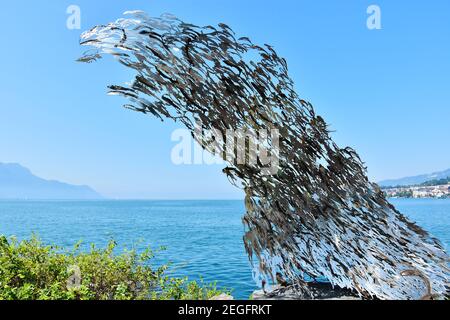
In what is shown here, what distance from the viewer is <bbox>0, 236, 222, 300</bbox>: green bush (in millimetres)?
4781

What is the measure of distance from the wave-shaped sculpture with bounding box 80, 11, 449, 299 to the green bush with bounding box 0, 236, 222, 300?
4.82 feet

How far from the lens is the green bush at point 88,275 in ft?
15.7

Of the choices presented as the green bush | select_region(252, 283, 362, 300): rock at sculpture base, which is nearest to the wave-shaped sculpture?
select_region(252, 283, 362, 300): rock at sculpture base

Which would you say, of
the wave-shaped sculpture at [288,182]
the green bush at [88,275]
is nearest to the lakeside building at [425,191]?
the wave-shaped sculpture at [288,182]

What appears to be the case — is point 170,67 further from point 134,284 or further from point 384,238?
point 384,238

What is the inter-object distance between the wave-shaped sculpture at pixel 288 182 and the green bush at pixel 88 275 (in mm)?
1470

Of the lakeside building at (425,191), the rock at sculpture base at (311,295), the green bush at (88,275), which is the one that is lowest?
the rock at sculpture base at (311,295)

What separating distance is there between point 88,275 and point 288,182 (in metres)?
3.03

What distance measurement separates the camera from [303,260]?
16.6 feet

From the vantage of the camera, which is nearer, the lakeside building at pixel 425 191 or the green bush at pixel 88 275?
the green bush at pixel 88 275

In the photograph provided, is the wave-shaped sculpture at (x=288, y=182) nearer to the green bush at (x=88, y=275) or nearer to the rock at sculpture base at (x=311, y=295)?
the rock at sculpture base at (x=311, y=295)
